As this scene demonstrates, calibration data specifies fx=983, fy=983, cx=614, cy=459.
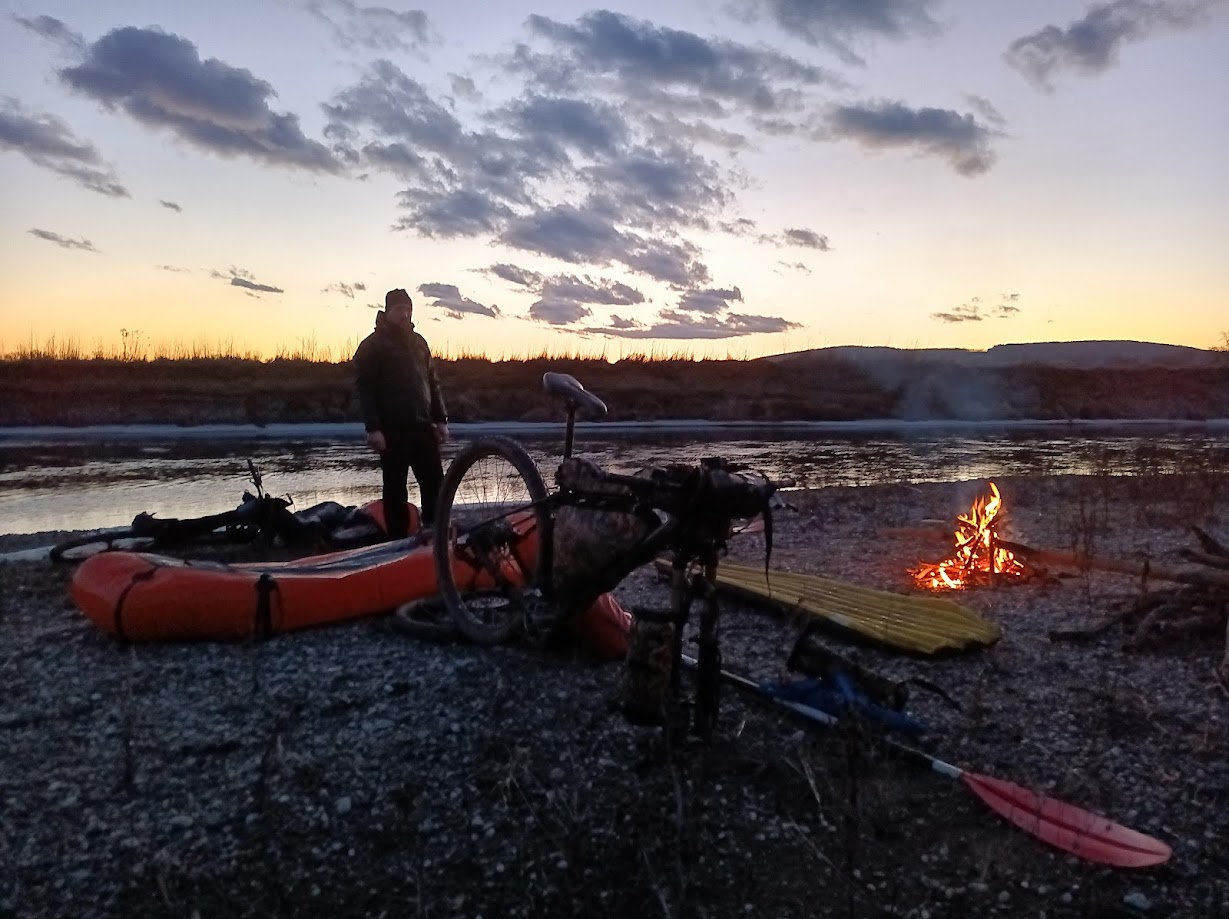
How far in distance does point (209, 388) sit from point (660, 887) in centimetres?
3120

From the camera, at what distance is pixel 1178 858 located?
3.43 meters

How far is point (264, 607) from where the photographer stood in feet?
18.2

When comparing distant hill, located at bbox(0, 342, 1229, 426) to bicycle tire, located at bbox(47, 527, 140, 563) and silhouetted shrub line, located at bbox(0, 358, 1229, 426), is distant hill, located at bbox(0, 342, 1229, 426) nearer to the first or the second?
silhouetted shrub line, located at bbox(0, 358, 1229, 426)

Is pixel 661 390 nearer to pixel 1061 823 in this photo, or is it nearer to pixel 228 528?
pixel 228 528

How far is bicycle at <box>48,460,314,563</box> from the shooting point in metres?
8.34

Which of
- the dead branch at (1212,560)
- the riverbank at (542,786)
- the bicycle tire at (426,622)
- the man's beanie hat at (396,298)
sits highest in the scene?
the man's beanie hat at (396,298)

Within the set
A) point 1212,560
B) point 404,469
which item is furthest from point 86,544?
point 1212,560

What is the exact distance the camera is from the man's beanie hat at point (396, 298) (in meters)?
7.97

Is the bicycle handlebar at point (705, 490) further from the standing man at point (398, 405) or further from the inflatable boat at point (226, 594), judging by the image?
the standing man at point (398, 405)

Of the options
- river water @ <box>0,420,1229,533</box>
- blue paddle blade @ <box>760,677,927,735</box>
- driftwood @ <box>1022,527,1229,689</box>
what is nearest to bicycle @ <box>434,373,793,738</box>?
blue paddle blade @ <box>760,677,927,735</box>

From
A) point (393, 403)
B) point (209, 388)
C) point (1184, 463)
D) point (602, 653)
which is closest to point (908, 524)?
point (393, 403)

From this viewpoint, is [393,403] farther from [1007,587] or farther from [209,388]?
[209,388]

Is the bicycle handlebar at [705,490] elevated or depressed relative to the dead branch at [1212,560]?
elevated

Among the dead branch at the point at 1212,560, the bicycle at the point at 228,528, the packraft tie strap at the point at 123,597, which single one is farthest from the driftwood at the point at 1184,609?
the bicycle at the point at 228,528
